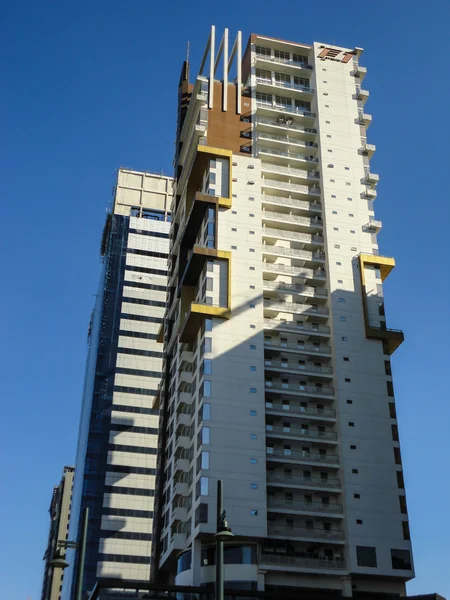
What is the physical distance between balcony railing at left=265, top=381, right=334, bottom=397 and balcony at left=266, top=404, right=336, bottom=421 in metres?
1.62

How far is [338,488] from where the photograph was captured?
79.8 metres

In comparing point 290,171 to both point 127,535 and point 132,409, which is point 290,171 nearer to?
point 132,409

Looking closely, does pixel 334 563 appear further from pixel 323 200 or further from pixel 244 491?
pixel 323 200

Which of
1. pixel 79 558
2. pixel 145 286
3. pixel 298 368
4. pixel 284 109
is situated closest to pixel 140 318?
pixel 145 286

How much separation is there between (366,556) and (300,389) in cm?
1927

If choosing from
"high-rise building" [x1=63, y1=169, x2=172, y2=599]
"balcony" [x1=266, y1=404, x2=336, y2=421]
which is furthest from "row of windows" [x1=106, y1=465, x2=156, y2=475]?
"balcony" [x1=266, y1=404, x2=336, y2=421]

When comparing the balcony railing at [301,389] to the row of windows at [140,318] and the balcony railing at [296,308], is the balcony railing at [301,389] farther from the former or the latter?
the row of windows at [140,318]

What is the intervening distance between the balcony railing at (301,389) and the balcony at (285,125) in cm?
3566

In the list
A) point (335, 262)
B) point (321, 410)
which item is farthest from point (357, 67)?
point (321, 410)

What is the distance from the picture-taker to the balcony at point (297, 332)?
8681 centimetres

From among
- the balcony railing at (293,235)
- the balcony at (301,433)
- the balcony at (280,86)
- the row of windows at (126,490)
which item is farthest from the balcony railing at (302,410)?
the row of windows at (126,490)


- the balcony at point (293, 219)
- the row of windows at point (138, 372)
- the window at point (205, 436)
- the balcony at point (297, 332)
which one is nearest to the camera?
the window at point (205, 436)

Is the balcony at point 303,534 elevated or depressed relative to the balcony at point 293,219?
depressed

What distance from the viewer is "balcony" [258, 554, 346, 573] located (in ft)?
240
